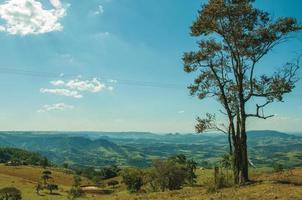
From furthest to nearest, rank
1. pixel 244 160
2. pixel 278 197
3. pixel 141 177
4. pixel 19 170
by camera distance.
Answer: pixel 19 170
pixel 141 177
pixel 244 160
pixel 278 197

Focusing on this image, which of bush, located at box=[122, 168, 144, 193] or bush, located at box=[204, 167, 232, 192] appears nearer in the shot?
bush, located at box=[204, 167, 232, 192]

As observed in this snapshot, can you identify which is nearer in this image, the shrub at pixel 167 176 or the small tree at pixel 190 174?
the shrub at pixel 167 176

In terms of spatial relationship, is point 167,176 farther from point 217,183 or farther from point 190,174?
point 217,183

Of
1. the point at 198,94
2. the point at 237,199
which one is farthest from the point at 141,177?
the point at 237,199

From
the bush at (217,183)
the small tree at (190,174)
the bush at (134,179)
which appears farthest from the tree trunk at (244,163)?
the bush at (134,179)

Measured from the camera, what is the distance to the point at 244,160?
3203 centimetres

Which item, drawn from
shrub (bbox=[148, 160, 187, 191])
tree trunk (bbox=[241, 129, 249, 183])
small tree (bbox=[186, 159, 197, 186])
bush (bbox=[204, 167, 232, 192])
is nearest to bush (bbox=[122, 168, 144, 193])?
small tree (bbox=[186, 159, 197, 186])

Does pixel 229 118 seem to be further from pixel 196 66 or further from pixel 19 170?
pixel 19 170

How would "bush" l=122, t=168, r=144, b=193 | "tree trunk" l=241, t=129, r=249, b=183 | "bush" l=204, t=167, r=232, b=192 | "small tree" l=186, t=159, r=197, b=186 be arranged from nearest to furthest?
"bush" l=204, t=167, r=232, b=192 < "tree trunk" l=241, t=129, r=249, b=183 < "small tree" l=186, t=159, r=197, b=186 < "bush" l=122, t=168, r=144, b=193

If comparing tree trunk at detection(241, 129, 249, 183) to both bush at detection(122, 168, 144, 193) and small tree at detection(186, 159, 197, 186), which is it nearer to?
small tree at detection(186, 159, 197, 186)

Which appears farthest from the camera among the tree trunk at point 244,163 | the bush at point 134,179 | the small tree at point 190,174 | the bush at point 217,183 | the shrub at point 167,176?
the bush at point 134,179

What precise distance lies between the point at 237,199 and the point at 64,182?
155696 mm

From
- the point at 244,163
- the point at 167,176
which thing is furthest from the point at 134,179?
the point at 244,163

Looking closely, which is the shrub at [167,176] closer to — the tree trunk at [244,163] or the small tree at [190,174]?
the small tree at [190,174]
